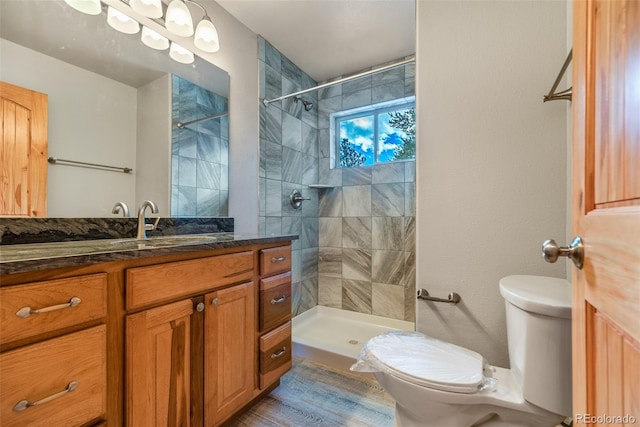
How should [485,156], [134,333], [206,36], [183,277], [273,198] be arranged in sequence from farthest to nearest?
[273,198] < [206,36] < [485,156] < [183,277] < [134,333]

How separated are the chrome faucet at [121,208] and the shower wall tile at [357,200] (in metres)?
1.82

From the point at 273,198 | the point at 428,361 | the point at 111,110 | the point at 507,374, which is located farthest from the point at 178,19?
the point at 507,374

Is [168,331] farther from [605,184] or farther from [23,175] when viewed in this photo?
[605,184]

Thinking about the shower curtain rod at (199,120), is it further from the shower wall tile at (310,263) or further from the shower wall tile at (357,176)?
the shower wall tile at (310,263)

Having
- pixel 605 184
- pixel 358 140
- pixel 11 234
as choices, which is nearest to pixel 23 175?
pixel 11 234

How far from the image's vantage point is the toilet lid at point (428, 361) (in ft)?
3.19

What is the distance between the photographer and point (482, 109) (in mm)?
1366

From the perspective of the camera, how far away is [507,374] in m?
1.09

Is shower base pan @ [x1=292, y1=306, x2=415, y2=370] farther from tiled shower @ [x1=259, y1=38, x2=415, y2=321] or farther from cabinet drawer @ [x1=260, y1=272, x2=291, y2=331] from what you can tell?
cabinet drawer @ [x1=260, y1=272, x2=291, y2=331]

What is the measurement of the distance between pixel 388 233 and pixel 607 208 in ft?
6.85

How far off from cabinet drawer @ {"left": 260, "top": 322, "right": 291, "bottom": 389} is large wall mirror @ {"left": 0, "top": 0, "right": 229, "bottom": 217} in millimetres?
898

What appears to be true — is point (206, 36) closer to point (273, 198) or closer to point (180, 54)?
point (180, 54)

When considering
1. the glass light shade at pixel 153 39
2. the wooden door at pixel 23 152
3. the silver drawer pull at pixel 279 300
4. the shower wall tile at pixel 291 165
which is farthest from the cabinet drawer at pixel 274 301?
the glass light shade at pixel 153 39

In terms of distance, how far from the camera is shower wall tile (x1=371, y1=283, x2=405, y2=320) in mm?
2500
